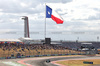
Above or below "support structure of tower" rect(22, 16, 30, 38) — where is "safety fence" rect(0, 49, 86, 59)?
below

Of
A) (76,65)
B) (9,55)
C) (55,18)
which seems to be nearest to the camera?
(55,18)

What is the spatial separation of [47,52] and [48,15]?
28475 mm

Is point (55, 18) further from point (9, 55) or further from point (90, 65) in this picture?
point (9, 55)

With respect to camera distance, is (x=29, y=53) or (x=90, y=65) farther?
(x=29, y=53)

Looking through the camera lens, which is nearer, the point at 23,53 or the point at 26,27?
the point at 23,53

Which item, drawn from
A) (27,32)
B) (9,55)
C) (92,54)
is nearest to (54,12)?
(9,55)

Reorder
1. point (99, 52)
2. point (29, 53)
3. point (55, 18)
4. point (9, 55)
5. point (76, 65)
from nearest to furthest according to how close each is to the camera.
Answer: point (55, 18) → point (76, 65) → point (9, 55) → point (29, 53) → point (99, 52)

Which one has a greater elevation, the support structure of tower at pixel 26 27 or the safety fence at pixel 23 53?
the support structure of tower at pixel 26 27

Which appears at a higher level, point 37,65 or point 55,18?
point 55,18

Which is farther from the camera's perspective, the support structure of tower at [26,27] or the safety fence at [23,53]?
the support structure of tower at [26,27]

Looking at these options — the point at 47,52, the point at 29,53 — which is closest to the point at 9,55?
the point at 29,53

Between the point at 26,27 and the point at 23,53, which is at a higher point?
the point at 26,27

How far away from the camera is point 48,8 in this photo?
1745 inches

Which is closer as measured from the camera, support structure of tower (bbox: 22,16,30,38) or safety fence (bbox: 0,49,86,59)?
safety fence (bbox: 0,49,86,59)
